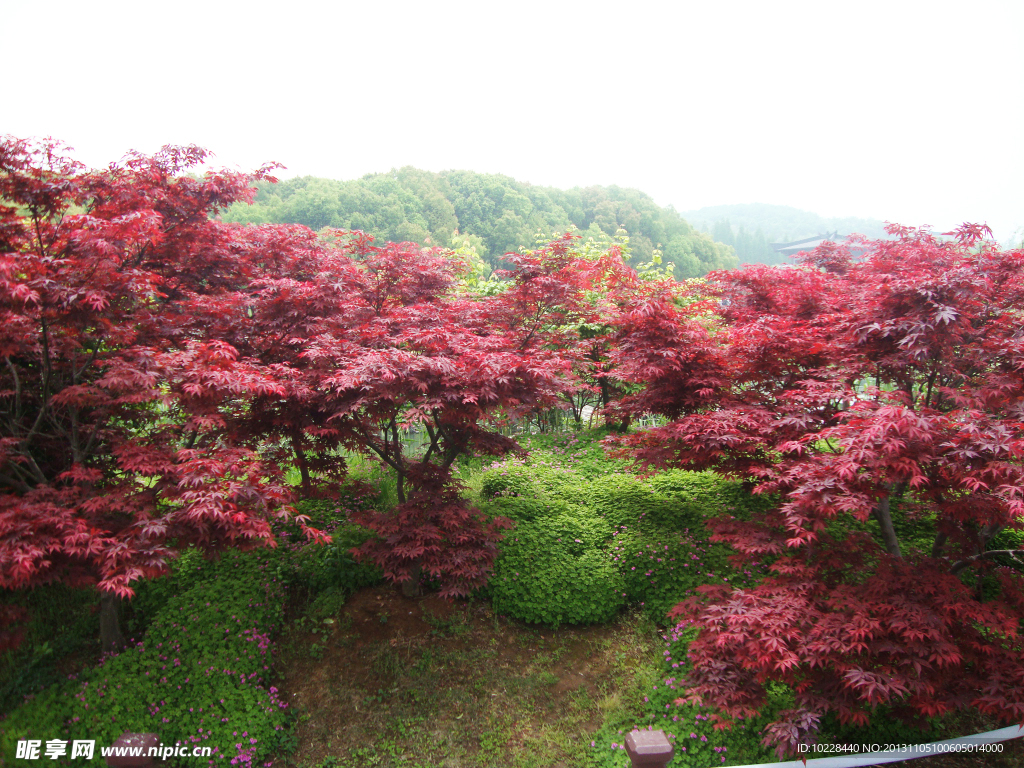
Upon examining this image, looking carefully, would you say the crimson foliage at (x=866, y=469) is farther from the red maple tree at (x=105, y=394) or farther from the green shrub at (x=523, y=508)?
the red maple tree at (x=105, y=394)

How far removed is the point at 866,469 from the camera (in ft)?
9.46

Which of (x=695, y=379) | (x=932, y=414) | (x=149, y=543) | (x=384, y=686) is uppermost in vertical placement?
(x=932, y=414)

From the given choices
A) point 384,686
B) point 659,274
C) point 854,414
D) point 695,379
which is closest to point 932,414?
point 854,414

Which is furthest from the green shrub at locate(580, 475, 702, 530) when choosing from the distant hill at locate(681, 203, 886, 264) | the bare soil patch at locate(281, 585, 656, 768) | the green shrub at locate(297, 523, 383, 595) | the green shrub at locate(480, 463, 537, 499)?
the distant hill at locate(681, 203, 886, 264)

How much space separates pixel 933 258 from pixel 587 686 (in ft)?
15.2

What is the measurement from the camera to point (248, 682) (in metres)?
3.71

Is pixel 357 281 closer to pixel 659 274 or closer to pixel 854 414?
pixel 854 414

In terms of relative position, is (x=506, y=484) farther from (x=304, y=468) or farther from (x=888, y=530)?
(x=888, y=530)

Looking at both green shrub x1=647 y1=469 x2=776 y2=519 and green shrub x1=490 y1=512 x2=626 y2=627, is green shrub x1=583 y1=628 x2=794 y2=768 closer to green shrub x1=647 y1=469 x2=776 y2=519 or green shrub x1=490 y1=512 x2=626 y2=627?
green shrub x1=490 y1=512 x2=626 y2=627

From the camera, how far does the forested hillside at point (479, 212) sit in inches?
766

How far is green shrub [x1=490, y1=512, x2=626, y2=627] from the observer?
4523 millimetres

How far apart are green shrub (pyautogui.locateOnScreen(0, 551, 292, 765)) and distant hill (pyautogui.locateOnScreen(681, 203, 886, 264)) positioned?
41.3 m

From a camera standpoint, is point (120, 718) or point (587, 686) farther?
point (587, 686)

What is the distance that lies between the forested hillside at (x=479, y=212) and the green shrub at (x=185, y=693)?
14487mm
